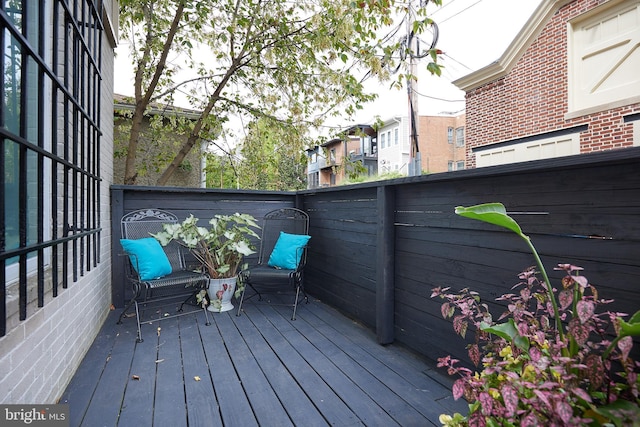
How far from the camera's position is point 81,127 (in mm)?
2139

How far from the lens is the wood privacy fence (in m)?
1.31

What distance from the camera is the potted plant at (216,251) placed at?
3.10 m

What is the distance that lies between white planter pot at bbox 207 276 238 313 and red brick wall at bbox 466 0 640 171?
6.17 metres

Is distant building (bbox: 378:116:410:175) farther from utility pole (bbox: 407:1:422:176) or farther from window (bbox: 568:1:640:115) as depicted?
window (bbox: 568:1:640:115)

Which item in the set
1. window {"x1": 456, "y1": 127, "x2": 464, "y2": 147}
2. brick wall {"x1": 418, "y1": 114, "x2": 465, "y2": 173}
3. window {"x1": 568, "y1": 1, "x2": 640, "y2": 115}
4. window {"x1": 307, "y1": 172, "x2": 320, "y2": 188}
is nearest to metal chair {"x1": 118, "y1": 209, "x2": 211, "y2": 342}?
window {"x1": 568, "y1": 1, "x2": 640, "y2": 115}

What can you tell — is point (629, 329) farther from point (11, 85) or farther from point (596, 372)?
point (11, 85)

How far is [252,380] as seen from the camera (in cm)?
193

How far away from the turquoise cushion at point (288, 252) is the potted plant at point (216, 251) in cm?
27

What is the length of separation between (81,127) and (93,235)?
0.80 metres

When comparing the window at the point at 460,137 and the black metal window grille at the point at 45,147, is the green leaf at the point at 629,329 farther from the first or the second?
the window at the point at 460,137

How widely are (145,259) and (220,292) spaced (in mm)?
719

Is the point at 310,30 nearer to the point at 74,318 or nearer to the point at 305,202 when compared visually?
the point at 305,202

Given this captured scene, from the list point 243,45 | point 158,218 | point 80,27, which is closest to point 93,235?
point 158,218

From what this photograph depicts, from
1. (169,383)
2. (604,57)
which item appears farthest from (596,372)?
(604,57)
